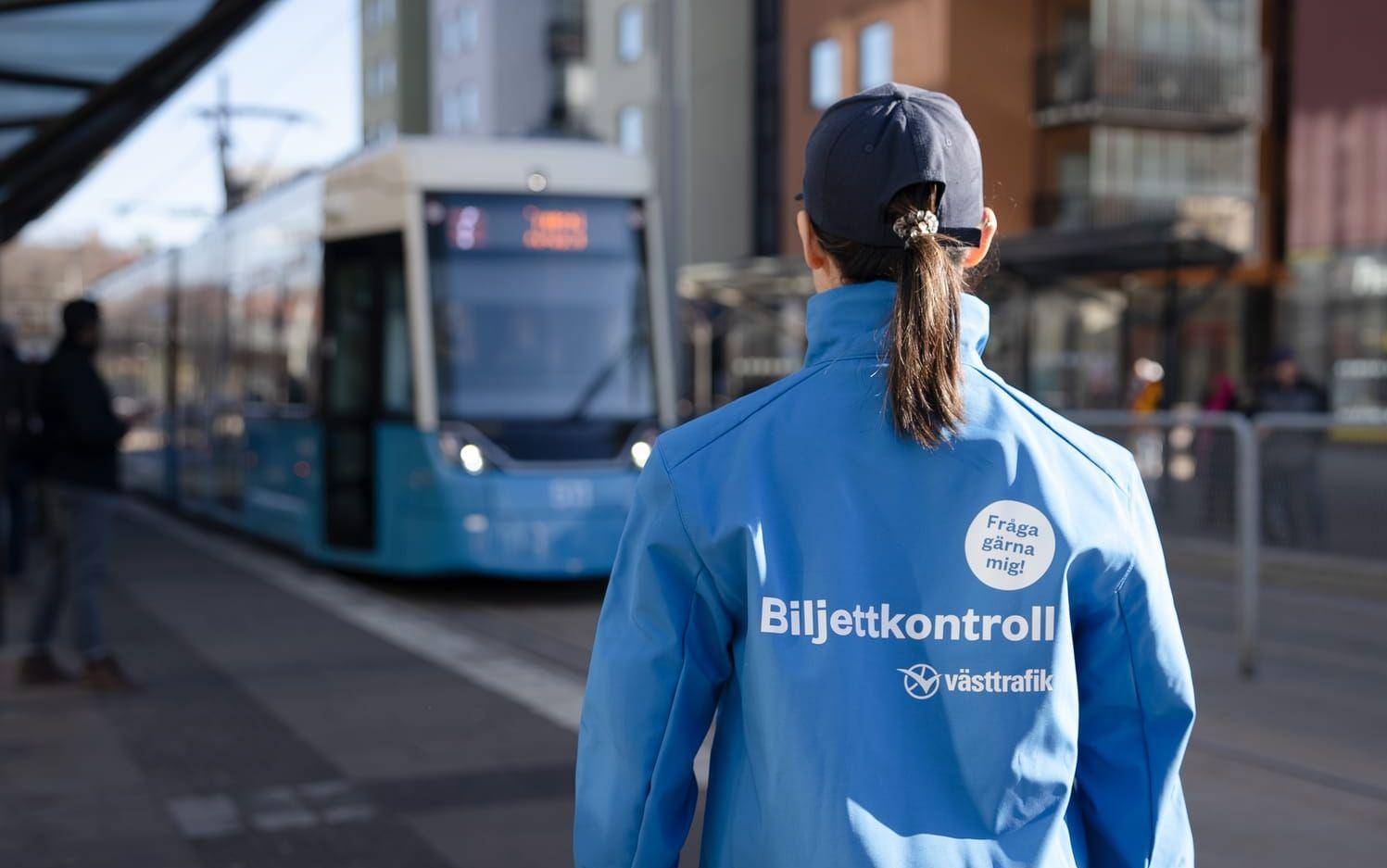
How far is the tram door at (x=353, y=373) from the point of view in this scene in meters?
11.3

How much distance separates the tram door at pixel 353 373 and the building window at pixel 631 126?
33063 mm

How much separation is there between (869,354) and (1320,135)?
1190 inches

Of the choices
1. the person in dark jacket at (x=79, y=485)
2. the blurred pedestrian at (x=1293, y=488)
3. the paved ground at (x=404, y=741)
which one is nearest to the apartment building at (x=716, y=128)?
the paved ground at (x=404, y=741)

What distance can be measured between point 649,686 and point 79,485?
20.6 feet

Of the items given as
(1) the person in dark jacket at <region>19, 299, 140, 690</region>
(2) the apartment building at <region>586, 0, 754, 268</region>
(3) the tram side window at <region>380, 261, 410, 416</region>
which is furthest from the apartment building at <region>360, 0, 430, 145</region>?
(1) the person in dark jacket at <region>19, 299, 140, 690</region>

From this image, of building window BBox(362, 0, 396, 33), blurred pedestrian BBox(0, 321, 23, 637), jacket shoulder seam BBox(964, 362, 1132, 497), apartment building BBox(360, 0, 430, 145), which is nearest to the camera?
jacket shoulder seam BBox(964, 362, 1132, 497)

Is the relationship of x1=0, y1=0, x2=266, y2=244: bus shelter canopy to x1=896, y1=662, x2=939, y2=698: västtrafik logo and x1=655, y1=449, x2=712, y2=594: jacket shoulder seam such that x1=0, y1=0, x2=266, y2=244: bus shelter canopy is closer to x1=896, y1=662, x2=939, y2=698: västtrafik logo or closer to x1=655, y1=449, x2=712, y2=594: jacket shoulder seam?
x1=655, y1=449, x2=712, y2=594: jacket shoulder seam

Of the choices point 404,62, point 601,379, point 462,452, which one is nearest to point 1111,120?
point 601,379

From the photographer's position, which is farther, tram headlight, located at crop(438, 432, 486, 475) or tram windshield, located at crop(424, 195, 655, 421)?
tram windshield, located at crop(424, 195, 655, 421)

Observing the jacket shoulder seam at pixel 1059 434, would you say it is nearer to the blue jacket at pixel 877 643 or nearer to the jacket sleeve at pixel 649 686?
the blue jacket at pixel 877 643

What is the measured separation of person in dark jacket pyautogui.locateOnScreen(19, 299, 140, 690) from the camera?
7.44m

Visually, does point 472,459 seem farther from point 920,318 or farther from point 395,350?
point 920,318

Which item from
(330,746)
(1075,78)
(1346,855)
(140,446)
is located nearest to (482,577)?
(330,746)

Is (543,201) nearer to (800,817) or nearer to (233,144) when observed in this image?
(800,817)
